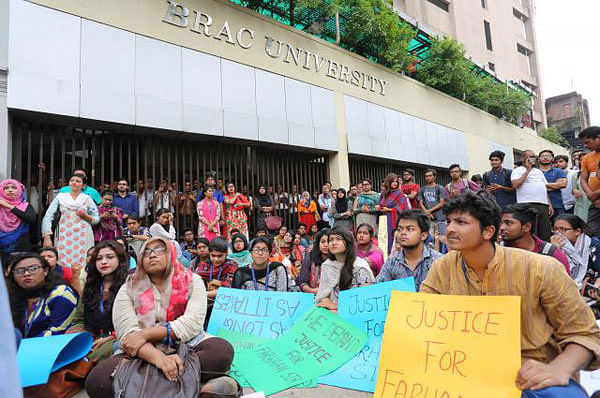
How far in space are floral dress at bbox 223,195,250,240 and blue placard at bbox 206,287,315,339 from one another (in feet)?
14.3

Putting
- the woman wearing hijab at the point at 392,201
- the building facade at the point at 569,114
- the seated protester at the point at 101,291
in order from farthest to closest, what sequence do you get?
the building facade at the point at 569,114, the woman wearing hijab at the point at 392,201, the seated protester at the point at 101,291

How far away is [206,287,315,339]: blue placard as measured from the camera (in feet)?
13.1

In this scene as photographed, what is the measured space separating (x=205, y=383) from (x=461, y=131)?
62.0 feet

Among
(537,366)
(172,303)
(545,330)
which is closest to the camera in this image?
(537,366)

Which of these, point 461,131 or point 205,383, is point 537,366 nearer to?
point 205,383

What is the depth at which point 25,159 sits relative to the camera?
7.71 m

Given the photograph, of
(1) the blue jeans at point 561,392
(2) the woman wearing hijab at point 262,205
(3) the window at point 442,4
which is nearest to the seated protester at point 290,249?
(2) the woman wearing hijab at point 262,205

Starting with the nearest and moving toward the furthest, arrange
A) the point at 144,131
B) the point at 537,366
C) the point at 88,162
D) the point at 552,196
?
1. the point at 537,366
2. the point at 552,196
3. the point at 88,162
4. the point at 144,131

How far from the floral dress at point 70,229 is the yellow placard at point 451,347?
546 centimetres

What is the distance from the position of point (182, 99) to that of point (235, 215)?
297cm

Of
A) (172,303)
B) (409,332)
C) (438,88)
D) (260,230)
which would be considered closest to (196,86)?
(260,230)

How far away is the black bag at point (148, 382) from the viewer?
2.54m

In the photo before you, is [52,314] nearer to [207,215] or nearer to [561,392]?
[561,392]

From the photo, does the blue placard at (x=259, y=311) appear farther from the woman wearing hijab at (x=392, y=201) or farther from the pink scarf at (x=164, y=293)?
the woman wearing hijab at (x=392, y=201)
